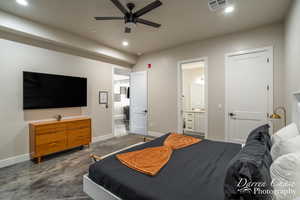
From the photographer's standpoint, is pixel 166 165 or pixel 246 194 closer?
pixel 246 194

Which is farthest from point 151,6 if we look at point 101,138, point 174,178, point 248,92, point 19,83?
point 101,138

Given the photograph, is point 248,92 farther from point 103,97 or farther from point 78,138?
point 78,138

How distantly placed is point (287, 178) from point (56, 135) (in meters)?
3.72

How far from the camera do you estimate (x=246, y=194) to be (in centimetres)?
87

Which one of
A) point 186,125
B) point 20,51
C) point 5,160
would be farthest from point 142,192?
point 186,125

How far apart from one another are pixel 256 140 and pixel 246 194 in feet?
2.73

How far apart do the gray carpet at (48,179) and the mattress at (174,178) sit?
790 millimetres

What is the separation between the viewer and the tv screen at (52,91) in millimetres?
3075

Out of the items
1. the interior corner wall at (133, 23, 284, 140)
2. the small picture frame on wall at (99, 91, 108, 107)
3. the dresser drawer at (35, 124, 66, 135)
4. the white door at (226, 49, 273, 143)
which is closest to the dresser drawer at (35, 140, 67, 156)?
the dresser drawer at (35, 124, 66, 135)

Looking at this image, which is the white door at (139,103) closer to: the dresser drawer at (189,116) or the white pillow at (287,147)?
the dresser drawer at (189,116)

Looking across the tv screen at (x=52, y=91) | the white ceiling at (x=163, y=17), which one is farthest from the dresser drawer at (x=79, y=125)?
the white ceiling at (x=163, y=17)

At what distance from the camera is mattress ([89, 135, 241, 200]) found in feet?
3.66

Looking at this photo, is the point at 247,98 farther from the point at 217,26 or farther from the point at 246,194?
the point at 246,194

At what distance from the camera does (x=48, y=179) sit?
233cm
